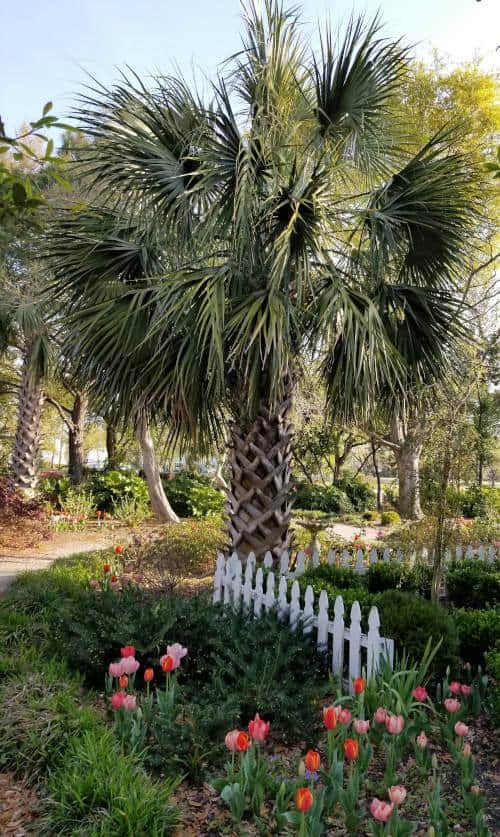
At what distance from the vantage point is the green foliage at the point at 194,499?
540 inches

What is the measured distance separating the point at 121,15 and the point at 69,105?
1.29 metres

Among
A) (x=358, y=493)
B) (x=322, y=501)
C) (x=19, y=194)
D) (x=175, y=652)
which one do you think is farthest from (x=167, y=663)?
(x=358, y=493)

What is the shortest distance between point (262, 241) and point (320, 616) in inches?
134

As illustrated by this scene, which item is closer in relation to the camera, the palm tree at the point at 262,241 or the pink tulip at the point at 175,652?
the pink tulip at the point at 175,652

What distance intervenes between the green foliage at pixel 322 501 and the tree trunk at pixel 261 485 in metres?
12.0

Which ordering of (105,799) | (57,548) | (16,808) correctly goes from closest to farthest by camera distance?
(105,799) < (16,808) < (57,548)

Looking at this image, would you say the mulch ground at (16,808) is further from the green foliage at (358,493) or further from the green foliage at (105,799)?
the green foliage at (358,493)

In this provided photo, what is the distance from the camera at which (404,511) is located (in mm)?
14180

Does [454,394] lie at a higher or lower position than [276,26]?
lower

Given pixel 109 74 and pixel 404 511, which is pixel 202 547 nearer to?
pixel 109 74

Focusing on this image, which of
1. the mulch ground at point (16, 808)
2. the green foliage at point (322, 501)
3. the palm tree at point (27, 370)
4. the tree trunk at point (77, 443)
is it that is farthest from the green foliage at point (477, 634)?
the green foliage at point (322, 501)

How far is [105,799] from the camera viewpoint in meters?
2.16

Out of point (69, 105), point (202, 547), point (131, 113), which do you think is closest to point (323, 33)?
point (131, 113)

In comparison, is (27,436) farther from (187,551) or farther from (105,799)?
(105,799)
